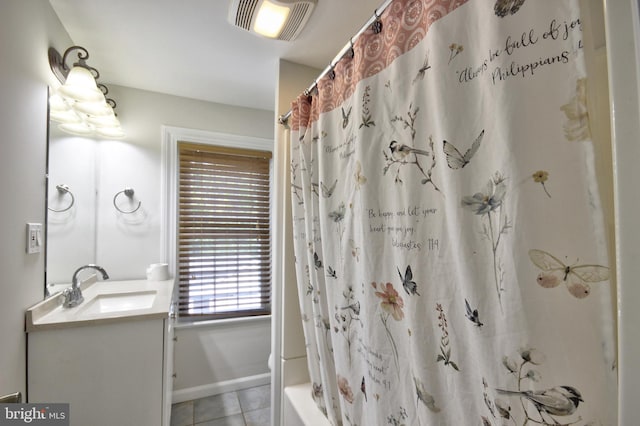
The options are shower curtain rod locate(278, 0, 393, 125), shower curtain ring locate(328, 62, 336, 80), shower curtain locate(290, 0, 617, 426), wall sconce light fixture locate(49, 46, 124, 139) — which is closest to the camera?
shower curtain locate(290, 0, 617, 426)

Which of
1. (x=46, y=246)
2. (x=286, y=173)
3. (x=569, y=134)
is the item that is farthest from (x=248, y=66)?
(x=569, y=134)

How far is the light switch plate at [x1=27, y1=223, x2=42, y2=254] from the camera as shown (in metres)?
1.14

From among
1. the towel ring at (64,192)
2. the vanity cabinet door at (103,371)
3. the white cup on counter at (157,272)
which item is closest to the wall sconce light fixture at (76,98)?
the towel ring at (64,192)

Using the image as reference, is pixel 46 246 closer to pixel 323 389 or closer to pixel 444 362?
pixel 323 389

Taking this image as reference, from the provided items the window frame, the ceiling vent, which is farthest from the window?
the ceiling vent

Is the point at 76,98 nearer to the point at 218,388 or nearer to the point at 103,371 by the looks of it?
the point at 103,371

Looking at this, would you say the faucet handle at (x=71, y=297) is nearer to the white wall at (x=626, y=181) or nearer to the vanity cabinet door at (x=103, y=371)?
the vanity cabinet door at (x=103, y=371)

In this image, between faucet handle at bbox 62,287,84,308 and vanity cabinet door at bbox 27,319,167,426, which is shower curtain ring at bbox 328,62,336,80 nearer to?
vanity cabinet door at bbox 27,319,167,426

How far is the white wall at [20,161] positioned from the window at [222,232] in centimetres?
98

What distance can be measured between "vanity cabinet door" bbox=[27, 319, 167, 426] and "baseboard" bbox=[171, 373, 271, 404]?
946 millimetres

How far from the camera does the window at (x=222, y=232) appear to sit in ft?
7.31

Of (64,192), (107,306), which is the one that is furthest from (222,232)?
→ (64,192)

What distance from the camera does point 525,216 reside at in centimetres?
50

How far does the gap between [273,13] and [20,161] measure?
1278 mm
